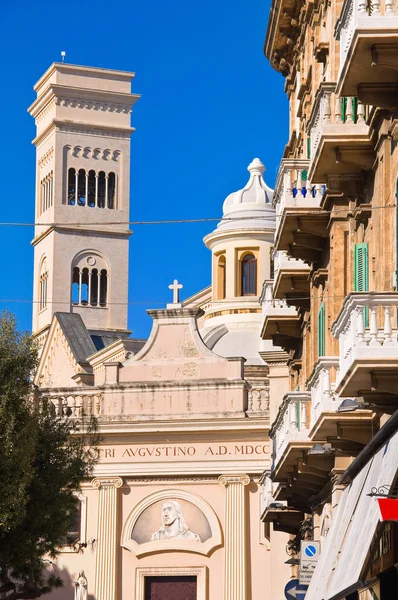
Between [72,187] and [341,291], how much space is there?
88.1 metres

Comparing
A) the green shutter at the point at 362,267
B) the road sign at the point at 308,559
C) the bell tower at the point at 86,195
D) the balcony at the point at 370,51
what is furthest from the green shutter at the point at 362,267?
the bell tower at the point at 86,195

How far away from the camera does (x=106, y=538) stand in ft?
143

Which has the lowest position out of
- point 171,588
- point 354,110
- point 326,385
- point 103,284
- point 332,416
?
point 332,416

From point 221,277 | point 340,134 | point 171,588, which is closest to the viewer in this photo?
point 340,134

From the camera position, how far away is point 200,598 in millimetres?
42750

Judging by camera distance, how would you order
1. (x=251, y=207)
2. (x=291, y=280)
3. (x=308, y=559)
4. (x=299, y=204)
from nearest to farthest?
1. (x=299, y=204)
2. (x=308, y=559)
3. (x=291, y=280)
4. (x=251, y=207)

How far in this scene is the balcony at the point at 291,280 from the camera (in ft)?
95.9

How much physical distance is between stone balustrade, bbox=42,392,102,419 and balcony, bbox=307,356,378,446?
77.0 ft

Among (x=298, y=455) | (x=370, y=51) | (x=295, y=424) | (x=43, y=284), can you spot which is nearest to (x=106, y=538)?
(x=298, y=455)

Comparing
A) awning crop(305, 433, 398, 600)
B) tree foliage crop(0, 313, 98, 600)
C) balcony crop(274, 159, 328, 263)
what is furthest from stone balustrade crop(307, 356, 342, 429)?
tree foliage crop(0, 313, 98, 600)

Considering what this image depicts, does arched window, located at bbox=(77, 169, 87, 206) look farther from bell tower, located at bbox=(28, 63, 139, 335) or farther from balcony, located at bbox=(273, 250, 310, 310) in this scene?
balcony, located at bbox=(273, 250, 310, 310)

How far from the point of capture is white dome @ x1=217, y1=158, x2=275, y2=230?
62.0 metres

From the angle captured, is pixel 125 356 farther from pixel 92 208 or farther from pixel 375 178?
pixel 375 178

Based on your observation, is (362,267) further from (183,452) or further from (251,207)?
(251,207)
